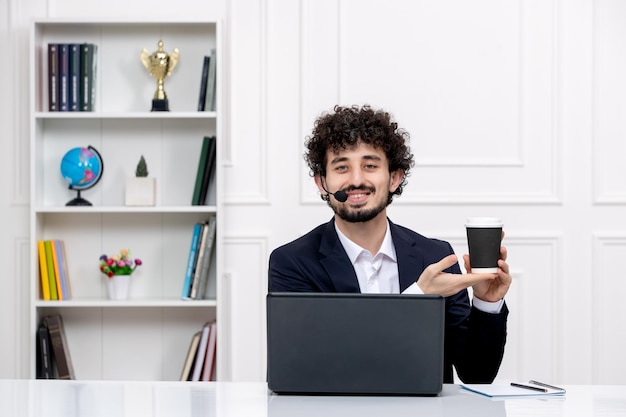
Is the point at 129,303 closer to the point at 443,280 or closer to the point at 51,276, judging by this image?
the point at 51,276

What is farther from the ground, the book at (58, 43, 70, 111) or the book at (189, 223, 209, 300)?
the book at (58, 43, 70, 111)

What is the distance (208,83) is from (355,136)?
149cm

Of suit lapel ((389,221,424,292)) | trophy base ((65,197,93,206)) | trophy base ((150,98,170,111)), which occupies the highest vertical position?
trophy base ((150,98,170,111))

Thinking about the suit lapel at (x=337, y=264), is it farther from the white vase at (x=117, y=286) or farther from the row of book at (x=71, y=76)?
the row of book at (x=71, y=76)

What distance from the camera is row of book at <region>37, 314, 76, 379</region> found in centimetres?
352

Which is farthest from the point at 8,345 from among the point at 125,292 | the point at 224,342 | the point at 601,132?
the point at 601,132

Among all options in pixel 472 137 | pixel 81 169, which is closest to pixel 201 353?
pixel 81 169

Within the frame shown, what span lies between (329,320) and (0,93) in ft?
8.67

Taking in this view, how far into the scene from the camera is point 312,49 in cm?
363

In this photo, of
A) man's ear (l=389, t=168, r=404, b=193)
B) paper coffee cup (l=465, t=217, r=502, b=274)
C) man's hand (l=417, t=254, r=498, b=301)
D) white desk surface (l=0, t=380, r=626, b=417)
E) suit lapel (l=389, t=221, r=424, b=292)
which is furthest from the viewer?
man's ear (l=389, t=168, r=404, b=193)

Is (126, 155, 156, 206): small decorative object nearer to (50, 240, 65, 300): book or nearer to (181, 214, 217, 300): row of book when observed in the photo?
(181, 214, 217, 300): row of book

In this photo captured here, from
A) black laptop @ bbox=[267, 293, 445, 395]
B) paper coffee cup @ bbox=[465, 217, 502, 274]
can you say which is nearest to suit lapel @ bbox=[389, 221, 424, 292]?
paper coffee cup @ bbox=[465, 217, 502, 274]

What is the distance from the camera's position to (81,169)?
3.52 m

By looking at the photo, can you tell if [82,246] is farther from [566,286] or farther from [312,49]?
[566,286]
